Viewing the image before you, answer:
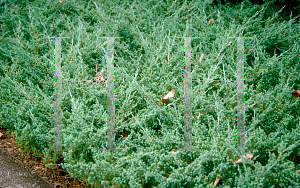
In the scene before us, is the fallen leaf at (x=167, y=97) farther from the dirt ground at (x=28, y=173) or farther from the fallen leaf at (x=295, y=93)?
the fallen leaf at (x=295, y=93)

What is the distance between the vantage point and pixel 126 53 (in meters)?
2.69

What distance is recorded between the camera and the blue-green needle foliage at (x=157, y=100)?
1.63 m

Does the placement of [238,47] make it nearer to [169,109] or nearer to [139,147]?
[169,109]

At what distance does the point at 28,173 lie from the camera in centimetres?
192

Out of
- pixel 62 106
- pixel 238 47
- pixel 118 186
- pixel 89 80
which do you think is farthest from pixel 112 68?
pixel 238 47

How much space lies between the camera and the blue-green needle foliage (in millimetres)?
1627

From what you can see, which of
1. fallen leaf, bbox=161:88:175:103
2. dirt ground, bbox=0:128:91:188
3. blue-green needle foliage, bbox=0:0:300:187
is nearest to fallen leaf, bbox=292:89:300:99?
blue-green needle foliage, bbox=0:0:300:187

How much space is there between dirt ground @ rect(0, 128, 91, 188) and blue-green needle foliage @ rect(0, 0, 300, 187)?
10 centimetres

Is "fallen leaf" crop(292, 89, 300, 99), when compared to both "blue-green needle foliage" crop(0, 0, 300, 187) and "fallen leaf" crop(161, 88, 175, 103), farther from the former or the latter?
"fallen leaf" crop(161, 88, 175, 103)

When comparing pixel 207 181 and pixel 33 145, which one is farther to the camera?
pixel 33 145

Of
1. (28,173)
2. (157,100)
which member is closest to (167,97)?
(157,100)

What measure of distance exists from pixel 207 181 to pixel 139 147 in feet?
1.74

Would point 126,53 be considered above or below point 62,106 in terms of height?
above

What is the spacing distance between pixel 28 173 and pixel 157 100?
1.18 m
